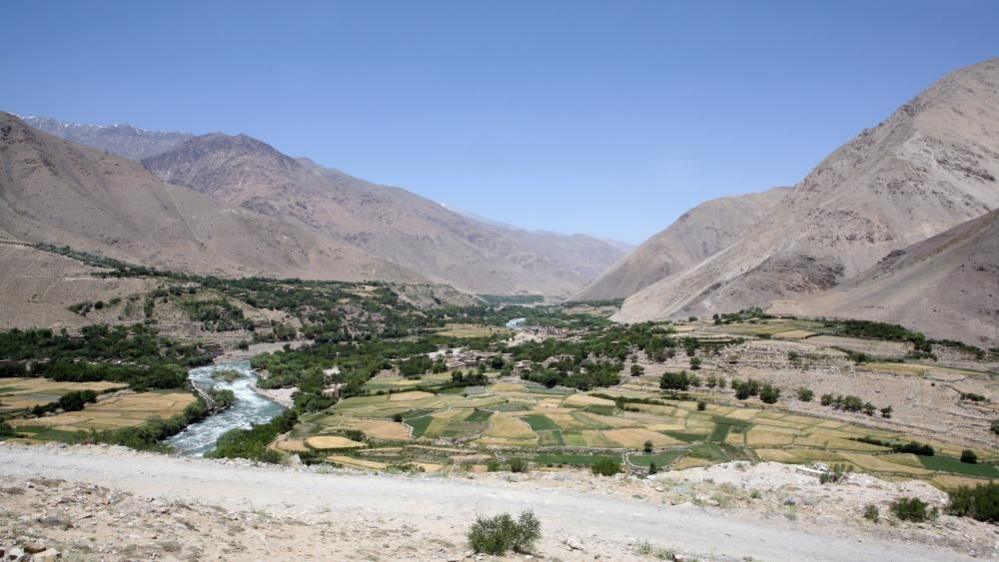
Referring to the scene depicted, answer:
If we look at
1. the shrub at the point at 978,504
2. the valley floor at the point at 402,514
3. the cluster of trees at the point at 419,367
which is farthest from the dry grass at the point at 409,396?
the shrub at the point at 978,504

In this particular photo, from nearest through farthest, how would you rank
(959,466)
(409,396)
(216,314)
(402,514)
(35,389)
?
1. (402,514)
2. (959,466)
3. (35,389)
4. (409,396)
5. (216,314)

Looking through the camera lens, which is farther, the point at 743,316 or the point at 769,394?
the point at 743,316

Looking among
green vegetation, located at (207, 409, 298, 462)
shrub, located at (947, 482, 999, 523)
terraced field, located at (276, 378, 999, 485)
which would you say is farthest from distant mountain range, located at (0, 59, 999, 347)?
green vegetation, located at (207, 409, 298, 462)

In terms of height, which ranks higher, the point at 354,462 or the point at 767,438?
the point at 767,438

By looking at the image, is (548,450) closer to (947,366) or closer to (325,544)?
(325,544)

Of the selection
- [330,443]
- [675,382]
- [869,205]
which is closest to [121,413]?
[330,443]

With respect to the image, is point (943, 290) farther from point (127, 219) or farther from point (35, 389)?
point (127, 219)

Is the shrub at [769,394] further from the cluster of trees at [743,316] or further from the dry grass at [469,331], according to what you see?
the dry grass at [469,331]
